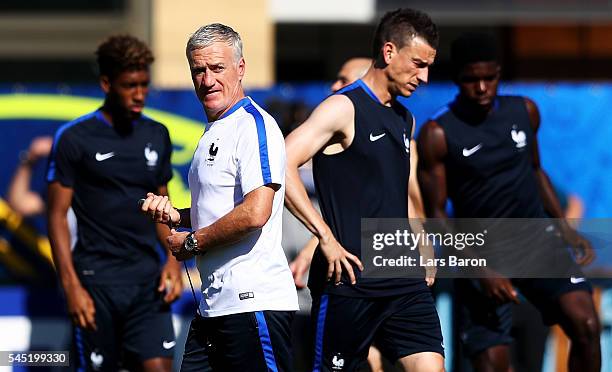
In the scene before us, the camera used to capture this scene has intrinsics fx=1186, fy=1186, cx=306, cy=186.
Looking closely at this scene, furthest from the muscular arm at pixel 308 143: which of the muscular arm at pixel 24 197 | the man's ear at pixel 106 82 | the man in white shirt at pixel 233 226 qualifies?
the muscular arm at pixel 24 197

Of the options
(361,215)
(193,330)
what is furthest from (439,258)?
(193,330)

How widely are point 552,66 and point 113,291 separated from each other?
28.1ft

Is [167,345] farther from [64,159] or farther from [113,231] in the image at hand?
[64,159]

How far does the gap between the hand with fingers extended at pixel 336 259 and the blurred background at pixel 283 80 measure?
224 cm

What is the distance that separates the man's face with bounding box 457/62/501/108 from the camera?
6680 millimetres

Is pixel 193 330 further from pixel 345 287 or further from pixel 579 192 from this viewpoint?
pixel 579 192

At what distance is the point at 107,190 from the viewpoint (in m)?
6.64

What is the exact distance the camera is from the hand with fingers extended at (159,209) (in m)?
4.77

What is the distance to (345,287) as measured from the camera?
18.6ft

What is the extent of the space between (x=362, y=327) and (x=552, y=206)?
185 centimetres

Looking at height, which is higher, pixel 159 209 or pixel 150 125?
pixel 150 125

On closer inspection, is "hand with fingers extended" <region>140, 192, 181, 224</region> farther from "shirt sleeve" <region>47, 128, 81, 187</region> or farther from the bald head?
the bald head

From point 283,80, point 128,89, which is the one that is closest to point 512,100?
point 128,89

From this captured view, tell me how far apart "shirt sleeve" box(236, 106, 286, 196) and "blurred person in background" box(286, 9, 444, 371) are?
0.76 m
